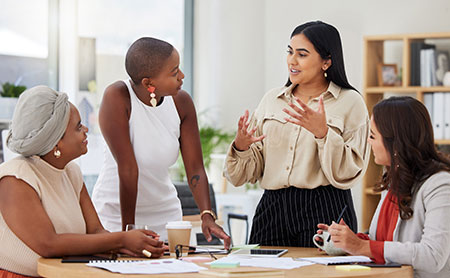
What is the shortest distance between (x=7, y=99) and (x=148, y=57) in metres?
3.20

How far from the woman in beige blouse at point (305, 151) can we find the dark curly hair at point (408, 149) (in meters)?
0.23

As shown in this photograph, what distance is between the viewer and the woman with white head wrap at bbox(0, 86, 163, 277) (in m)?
2.23

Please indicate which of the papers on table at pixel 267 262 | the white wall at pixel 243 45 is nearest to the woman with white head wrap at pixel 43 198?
the papers on table at pixel 267 262

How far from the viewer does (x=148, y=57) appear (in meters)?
2.65

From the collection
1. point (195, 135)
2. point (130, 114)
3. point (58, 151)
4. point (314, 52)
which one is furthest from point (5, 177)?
point (314, 52)

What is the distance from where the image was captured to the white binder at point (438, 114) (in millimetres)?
5438

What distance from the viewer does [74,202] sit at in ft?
8.11

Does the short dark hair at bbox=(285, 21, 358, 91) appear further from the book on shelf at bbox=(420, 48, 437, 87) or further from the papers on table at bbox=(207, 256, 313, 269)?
the book on shelf at bbox=(420, 48, 437, 87)

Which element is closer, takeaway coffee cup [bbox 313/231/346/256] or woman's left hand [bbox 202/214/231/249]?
takeaway coffee cup [bbox 313/231/346/256]

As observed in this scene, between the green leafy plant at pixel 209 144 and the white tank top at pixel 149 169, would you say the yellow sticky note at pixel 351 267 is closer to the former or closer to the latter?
the white tank top at pixel 149 169

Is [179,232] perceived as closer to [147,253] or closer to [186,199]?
[147,253]

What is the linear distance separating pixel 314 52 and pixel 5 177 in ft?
4.09

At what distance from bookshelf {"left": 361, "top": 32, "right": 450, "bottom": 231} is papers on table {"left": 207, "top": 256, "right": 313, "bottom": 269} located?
3.54m

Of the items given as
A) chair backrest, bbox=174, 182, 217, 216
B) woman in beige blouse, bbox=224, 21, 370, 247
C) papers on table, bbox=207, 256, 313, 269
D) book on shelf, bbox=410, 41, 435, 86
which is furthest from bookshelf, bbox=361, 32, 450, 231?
papers on table, bbox=207, 256, 313, 269
